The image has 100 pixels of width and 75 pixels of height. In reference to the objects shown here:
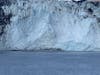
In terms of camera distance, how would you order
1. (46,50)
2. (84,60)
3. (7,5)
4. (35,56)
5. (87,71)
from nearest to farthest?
1. (87,71)
2. (84,60)
3. (35,56)
4. (46,50)
5. (7,5)

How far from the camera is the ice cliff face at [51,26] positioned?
9492mm

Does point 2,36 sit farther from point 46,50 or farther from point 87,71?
point 87,71

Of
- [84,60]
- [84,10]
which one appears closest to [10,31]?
[84,10]

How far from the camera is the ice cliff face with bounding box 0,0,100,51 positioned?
949 cm

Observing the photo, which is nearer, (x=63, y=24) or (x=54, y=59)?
(x=54, y=59)

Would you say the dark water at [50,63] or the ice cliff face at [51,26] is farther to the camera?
the ice cliff face at [51,26]

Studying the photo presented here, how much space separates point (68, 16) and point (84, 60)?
2.31m

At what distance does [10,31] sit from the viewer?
972cm

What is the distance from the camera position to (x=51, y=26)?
9.66 meters

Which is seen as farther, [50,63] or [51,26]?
[51,26]

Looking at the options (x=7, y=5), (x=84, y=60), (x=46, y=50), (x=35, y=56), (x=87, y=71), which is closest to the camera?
(x=87, y=71)

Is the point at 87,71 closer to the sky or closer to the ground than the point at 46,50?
closer to the sky

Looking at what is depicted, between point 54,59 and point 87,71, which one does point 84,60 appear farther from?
point 87,71

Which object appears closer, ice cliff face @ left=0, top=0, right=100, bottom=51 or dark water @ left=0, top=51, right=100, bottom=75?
dark water @ left=0, top=51, right=100, bottom=75
